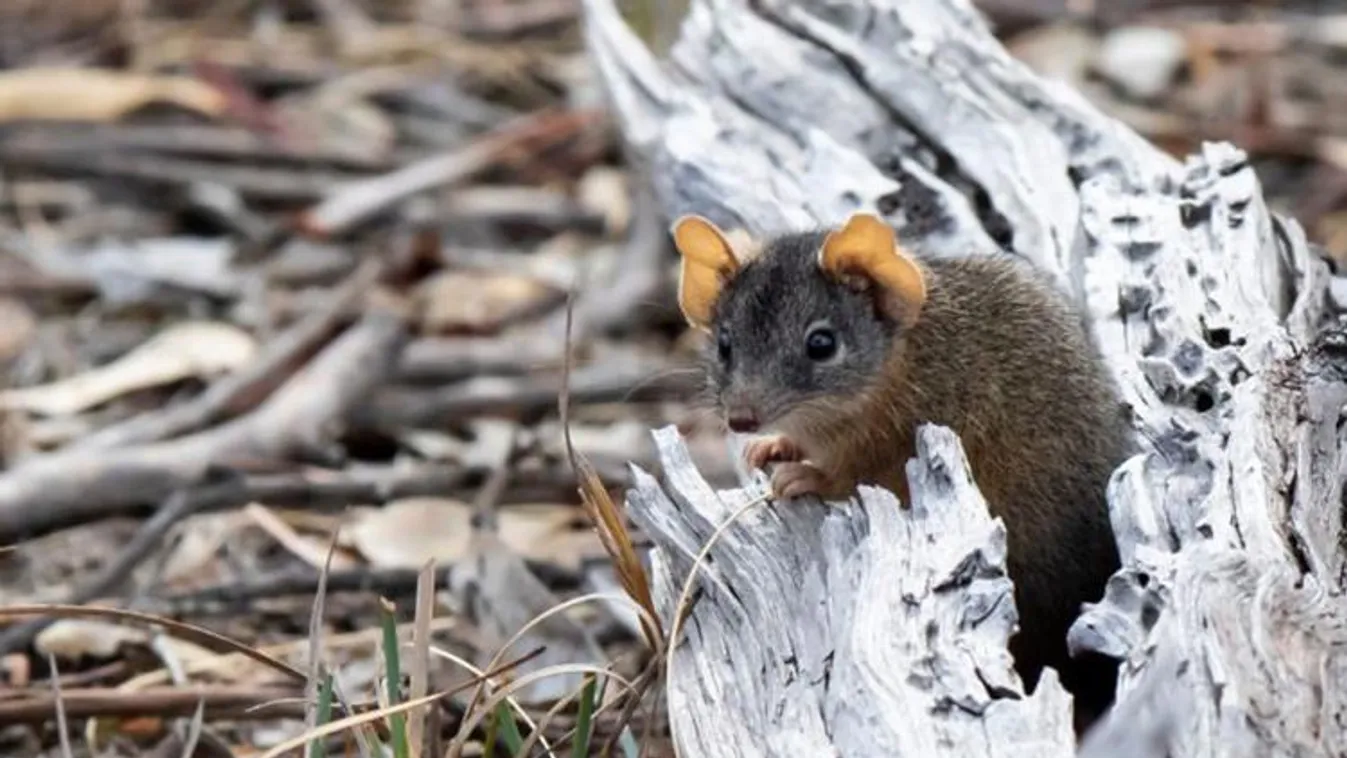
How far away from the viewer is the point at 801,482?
413cm

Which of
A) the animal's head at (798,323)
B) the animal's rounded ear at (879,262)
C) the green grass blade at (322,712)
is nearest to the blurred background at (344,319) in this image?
the green grass blade at (322,712)

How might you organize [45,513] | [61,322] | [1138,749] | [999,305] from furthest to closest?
[61,322]
[45,513]
[999,305]
[1138,749]

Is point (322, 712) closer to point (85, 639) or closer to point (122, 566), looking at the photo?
point (85, 639)

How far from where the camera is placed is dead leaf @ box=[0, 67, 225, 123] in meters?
8.67

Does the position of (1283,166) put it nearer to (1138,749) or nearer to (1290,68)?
(1290,68)

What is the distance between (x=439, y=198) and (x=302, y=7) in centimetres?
216

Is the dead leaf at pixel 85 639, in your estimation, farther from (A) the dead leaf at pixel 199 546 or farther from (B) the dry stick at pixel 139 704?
(B) the dry stick at pixel 139 704

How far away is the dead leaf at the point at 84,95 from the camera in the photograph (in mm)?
8672

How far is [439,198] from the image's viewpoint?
884cm

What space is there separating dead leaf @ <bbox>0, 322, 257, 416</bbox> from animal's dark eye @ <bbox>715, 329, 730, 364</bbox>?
116 inches

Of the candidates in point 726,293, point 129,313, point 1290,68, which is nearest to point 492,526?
point 726,293

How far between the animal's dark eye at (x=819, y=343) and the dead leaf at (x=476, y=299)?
339cm

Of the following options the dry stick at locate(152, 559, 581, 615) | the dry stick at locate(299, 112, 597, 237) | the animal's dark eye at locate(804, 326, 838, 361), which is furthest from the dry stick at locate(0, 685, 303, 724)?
the dry stick at locate(299, 112, 597, 237)

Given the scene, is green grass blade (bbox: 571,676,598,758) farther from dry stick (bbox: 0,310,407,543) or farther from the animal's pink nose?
dry stick (bbox: 0,310,407,543)
